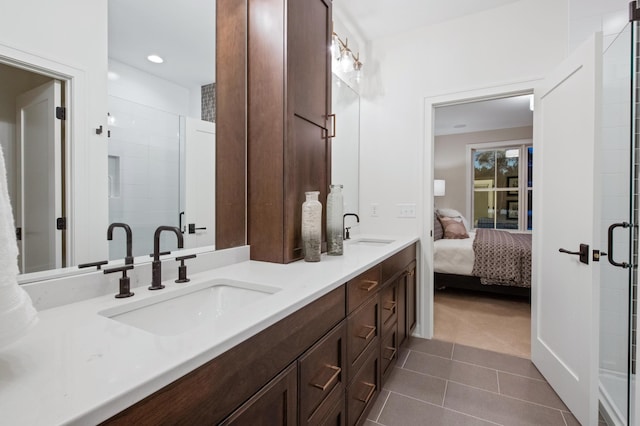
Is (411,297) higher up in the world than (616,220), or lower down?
lower down

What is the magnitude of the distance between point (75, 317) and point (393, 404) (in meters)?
1.68

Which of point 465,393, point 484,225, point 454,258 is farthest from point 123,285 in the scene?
point 484,225

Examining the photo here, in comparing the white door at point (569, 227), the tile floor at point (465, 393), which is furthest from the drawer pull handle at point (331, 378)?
the white door at point (569, 227)

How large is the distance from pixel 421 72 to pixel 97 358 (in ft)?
9.52

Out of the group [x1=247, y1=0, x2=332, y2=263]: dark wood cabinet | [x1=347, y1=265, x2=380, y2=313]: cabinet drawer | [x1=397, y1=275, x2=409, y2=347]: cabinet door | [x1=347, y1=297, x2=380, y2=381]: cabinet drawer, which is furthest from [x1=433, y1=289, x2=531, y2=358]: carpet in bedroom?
[x1=247, y1=0, x2=332, y2=263]: dark wood cabinet

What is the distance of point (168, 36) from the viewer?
1392 mm

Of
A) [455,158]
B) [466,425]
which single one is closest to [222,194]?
[466,425]

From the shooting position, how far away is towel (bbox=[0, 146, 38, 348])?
523mm

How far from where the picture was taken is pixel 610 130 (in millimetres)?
1831

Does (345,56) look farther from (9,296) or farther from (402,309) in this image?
(9,296)

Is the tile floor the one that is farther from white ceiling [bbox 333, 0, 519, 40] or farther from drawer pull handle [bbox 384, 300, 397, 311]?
white ceiling [bbox 333, 0, 519, 40]

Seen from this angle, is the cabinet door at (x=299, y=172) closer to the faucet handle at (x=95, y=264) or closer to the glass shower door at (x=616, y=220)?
the faucet handle at (x=95, y=264)

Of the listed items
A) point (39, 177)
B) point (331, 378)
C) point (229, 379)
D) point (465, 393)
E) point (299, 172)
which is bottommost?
point (465, 393)

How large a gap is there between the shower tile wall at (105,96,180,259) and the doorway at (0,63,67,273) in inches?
5.8
